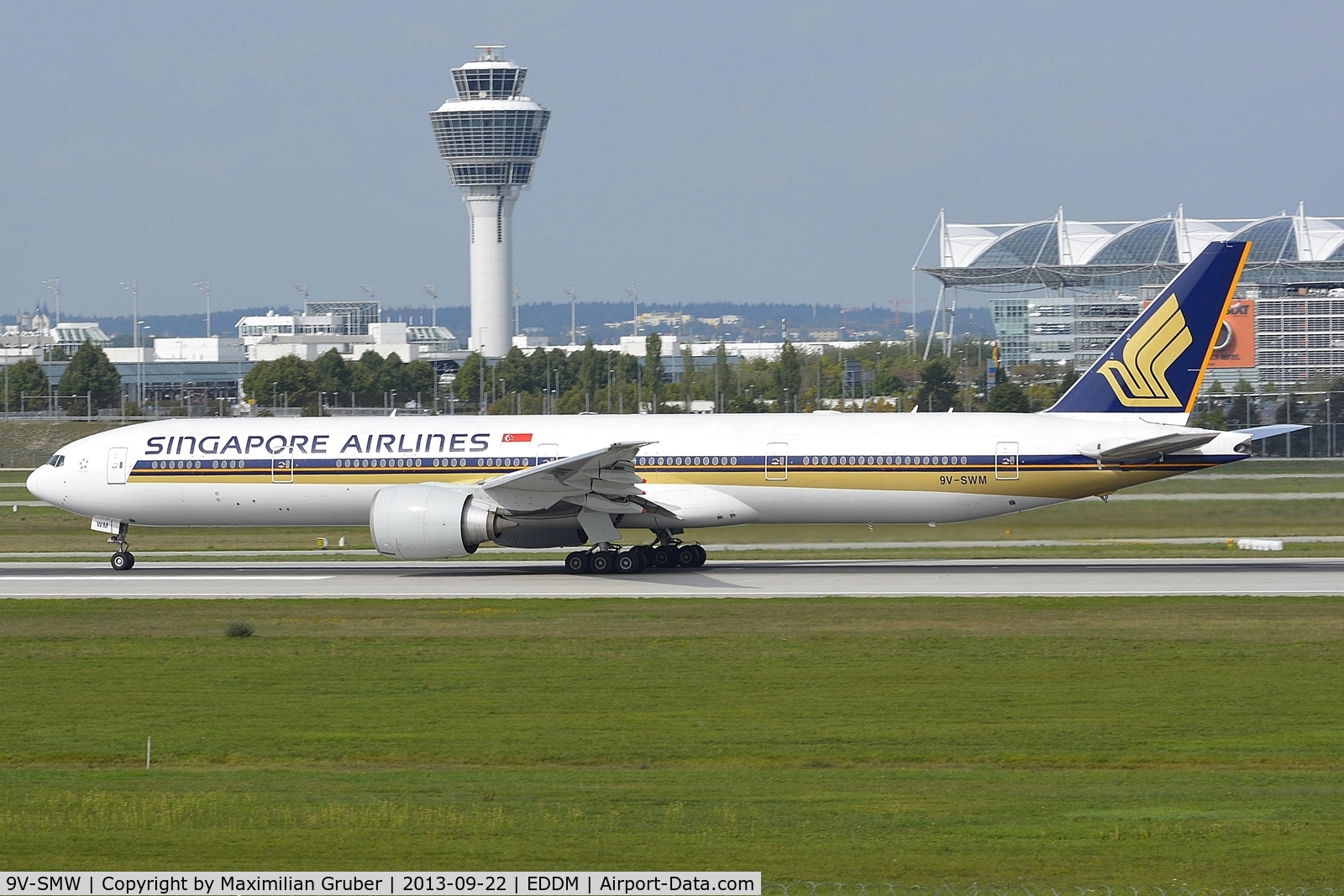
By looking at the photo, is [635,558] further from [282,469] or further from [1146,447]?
[1146,447]

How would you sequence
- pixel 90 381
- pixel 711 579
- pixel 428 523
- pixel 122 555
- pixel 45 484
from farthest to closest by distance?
pixel 90 381 < pixel 45 484 < pixel 122 555 < pixel 711 579 < pixel 428 523

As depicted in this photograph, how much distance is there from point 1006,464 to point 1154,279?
450ft

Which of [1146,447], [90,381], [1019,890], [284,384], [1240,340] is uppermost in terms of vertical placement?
[1240,340]

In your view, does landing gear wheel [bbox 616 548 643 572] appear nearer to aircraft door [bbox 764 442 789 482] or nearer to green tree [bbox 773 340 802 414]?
aircraft door [bbox 764 442 789 482]

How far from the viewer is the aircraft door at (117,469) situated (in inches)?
1320

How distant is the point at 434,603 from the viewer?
2689 cm

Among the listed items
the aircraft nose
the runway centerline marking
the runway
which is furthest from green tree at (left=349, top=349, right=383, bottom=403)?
the runway centerline marking

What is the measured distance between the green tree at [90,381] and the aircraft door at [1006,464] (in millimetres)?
91617

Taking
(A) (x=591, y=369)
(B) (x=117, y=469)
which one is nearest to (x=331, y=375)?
(A) (x=591, y=369)

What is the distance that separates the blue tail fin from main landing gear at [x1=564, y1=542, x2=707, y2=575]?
368 inches

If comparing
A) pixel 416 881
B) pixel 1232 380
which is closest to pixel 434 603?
pixel 416 881

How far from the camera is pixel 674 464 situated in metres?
31.6

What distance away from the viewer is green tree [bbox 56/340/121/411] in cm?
11025

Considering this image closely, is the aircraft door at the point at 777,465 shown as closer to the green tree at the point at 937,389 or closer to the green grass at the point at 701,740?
the green grass at the point at 701,740
